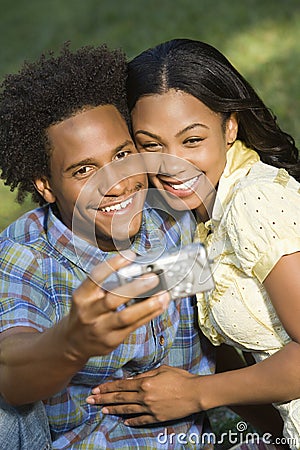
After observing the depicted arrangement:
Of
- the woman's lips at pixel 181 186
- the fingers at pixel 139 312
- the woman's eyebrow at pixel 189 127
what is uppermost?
Result: the woman's eyebrow at pixel 189 127

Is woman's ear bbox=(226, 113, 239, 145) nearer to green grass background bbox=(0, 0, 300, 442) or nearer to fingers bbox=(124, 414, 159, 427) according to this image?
fingers bbox=(124, 414, 159, 427)

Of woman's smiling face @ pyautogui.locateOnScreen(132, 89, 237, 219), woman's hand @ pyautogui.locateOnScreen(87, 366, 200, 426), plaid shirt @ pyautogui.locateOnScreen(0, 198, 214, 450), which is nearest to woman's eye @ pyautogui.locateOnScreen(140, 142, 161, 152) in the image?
woman's smiling face @ pyautogui.locateOnScreen(132, 89, 237, 219)

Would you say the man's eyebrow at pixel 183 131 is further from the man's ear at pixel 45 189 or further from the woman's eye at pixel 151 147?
the man's ear at pixel 45 189

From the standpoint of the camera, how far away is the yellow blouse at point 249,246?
1974mm

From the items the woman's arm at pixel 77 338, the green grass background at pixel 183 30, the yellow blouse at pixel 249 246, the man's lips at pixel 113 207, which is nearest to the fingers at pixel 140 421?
the yellow blouse at pixel 249 246

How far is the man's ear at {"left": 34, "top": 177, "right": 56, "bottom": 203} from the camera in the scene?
2.23 metres

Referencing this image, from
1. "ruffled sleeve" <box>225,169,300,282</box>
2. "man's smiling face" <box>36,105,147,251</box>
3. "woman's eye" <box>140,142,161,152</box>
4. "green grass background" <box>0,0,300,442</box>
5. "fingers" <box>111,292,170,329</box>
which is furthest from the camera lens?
"green grass background" <box>0,0,300,442</box>

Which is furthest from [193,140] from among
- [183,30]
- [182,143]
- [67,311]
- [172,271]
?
[183,30]

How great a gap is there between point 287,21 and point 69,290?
12.8 ft

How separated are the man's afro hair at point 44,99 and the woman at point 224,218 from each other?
68 mm

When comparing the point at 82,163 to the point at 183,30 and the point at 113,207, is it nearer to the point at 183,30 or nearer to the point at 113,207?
the point at 113,207

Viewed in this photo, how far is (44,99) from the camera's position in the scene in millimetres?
2146

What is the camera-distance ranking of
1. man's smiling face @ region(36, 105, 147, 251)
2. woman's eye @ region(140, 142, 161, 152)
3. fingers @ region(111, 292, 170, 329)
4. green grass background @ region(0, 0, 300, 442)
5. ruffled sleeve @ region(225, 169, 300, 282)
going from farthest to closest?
green grass background @ region(0, 0, 300, 442)
woman's eye @ region(140, 142, 161, 152)
man's smiling face @ region(36, 105, 147, 251)
ruffled sleeve @ region(225, 169, 300, 282)
fingers @ region(111, 292, 170, 329)

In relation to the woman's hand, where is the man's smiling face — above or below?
above
